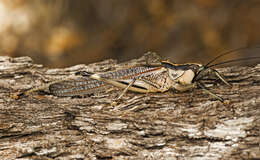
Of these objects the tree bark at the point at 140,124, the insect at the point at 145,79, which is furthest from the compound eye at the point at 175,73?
the tree bark at the point at 140,124

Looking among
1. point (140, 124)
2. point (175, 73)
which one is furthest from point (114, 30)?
point (140, 124)

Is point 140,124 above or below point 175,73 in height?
below

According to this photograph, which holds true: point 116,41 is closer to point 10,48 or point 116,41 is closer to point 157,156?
point 10,48

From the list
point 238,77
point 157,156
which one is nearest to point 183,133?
point 157,156

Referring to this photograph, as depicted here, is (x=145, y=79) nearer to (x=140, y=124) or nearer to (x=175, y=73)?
(x=175, y=73)

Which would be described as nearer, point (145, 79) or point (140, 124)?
point (140, 124)

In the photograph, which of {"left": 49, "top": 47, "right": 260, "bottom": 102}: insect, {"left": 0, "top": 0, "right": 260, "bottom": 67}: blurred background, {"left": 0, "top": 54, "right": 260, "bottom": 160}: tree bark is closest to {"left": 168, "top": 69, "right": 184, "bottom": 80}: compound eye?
{"left": 49, "top": 47, "right": 260, "bottom": 102}: insect

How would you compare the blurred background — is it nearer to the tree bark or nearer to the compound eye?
the tree bark

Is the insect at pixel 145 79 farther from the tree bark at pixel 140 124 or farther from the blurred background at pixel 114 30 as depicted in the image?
the blurred background at pixel 114 30
